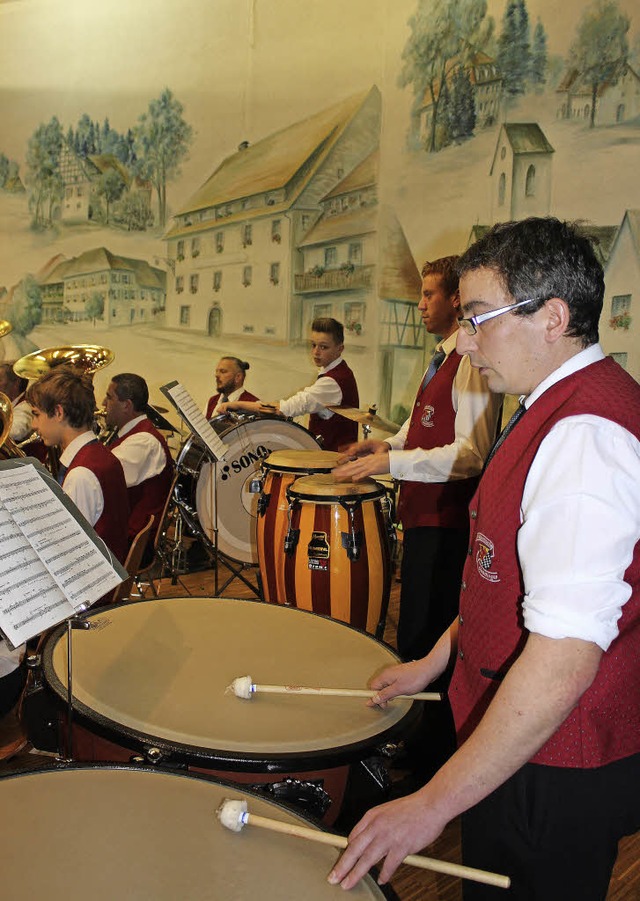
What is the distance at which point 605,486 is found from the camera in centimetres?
99

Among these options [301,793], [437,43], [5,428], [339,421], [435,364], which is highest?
[437,43]

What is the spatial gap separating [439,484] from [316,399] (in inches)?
85.5

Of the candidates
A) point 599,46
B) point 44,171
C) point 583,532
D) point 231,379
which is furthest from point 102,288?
point 583,532

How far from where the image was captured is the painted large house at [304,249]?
6.67 metres

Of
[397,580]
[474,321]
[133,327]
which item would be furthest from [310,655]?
[133,327]

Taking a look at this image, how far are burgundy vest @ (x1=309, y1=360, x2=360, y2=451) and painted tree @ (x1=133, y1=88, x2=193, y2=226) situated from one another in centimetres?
416

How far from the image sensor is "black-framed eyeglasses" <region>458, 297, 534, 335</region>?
3.83ft

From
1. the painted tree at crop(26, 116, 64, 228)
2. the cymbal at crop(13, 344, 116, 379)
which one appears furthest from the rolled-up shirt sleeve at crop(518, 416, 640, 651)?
the painted tree at crop(26, 116, 64, 228)

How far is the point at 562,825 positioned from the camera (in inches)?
46.4

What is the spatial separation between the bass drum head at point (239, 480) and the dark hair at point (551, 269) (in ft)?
11.1

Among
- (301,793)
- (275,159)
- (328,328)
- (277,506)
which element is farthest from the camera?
(275,159)

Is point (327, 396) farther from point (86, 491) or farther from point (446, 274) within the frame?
point (86, 491)

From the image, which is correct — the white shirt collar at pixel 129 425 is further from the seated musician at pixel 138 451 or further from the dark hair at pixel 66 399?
the dark hair at pixel 66 399

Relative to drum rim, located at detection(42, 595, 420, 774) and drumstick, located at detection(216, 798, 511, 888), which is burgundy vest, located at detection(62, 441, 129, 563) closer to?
drum rim, located at detection(42, 595, 420, 774)
